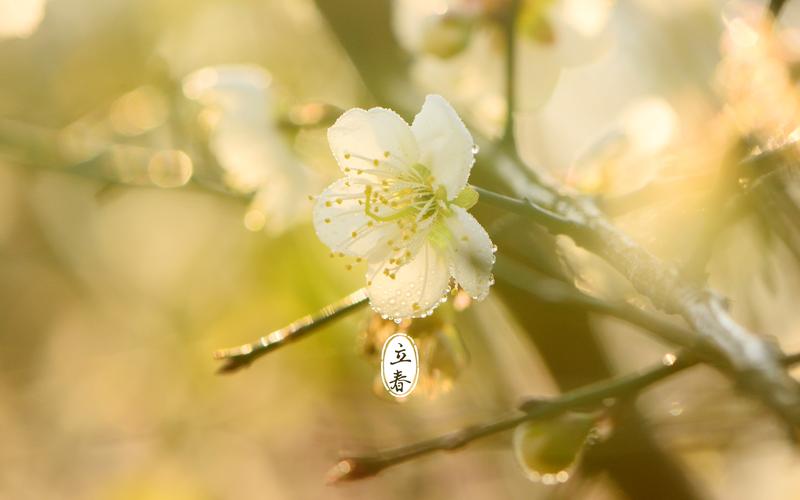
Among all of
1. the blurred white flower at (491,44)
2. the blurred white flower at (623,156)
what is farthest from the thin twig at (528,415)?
the blurred white flower at (491,44)

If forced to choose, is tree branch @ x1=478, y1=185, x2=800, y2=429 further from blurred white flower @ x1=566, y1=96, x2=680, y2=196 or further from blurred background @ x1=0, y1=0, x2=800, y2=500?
blurred white flower @ x1=566, y1=96, x2=680, y2=196

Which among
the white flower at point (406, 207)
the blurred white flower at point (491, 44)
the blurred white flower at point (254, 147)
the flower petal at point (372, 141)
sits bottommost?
the white flower at point (406, 207)

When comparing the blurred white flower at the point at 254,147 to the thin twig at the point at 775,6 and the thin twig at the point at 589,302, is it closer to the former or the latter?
the thin twig at the point at 589,302

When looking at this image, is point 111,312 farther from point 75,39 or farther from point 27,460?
point 75,39

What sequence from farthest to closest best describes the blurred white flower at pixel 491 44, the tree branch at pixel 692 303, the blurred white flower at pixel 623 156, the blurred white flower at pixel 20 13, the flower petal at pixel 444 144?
the blurred white flower at pixel 20 13, the blurred white flower at pixel 491 44, the blurred white flower at pixel 623 156, the flower petal at pixel 444 144, the tree branch at pixel 692 303

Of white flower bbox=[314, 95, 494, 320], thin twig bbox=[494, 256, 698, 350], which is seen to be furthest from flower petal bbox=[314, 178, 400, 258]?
thin twig bbox=[494, 256, 698, 350]

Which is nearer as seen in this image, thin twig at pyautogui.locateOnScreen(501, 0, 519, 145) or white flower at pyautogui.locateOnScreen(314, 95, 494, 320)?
white flower at pyautogui.locateOnScreen(314, 95, 494, 320)

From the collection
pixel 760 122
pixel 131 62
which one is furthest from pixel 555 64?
pixel 131 62
